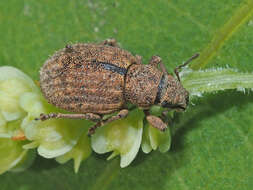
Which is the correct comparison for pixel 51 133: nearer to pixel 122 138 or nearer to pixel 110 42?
pixel 122 138

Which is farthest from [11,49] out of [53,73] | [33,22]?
[53,73]

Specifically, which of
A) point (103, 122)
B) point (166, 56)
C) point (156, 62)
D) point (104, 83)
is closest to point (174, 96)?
point (156, 62)

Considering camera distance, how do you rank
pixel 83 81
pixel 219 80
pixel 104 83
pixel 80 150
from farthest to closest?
pixel 104 83 < pixel 83 81 < pixel 80 150 < pixel 219 80

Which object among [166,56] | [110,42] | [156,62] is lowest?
[156,62]

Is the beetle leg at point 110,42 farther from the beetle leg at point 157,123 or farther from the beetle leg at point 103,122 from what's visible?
the beetle leg at point 157,123

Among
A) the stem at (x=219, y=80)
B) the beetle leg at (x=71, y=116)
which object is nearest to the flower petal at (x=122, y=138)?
the beetle leg at (x=71, y=116)

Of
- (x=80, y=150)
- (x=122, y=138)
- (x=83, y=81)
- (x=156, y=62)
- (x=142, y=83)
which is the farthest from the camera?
(x=142, y=83)

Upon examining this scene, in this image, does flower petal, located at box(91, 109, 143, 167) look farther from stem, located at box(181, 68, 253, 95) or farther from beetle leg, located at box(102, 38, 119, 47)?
beetle leg, located at box(102, 38, 119, 47)

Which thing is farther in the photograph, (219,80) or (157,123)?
(219,80)
